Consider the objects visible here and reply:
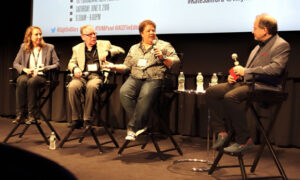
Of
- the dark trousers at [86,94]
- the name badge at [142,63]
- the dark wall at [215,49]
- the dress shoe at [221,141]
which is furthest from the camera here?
the dark wall at [215,49]

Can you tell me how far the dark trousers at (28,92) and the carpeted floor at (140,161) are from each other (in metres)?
0.39

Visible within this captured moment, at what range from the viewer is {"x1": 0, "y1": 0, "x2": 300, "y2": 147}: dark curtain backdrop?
3959mm

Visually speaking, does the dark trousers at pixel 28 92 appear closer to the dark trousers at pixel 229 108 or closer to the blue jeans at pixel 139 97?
the blue jeans at pixel 139 97

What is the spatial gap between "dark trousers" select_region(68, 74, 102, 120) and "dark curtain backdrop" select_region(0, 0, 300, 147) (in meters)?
0.72

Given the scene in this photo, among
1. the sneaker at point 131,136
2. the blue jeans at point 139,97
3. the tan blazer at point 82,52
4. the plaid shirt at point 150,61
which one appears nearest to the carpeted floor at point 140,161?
the sneaker at point 131,136

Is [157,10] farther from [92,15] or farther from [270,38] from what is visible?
[270,38]

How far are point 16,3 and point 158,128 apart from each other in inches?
128


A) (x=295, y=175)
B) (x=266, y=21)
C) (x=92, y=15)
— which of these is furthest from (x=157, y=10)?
(x=295, y=175)

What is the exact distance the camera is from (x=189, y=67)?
4598 mm

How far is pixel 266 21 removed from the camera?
9.38 feet

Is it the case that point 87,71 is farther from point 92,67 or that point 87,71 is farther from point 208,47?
point 208,47

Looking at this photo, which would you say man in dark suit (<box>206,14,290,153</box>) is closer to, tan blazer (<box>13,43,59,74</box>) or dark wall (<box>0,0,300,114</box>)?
dark wall (<box>0,0,300,114</box>)

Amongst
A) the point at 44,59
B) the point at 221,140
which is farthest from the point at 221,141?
the point at 44,59

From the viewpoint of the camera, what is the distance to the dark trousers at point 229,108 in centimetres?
268
